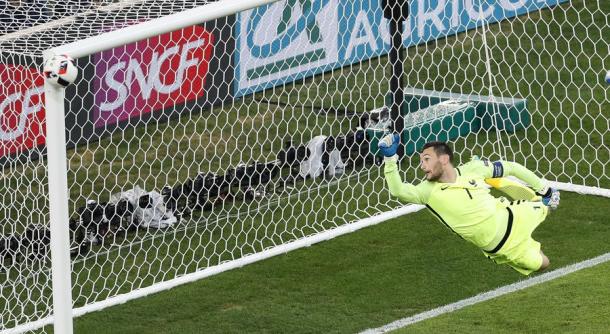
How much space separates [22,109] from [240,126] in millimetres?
2439

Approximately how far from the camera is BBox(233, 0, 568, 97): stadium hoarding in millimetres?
11750

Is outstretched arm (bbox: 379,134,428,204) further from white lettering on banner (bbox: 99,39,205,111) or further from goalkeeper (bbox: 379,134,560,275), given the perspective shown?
white lettering on banner (bbox: 99,39,205,111)

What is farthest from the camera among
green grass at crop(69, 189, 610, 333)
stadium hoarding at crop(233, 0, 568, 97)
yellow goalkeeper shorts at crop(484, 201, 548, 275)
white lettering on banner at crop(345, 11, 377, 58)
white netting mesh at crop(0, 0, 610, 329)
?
white lettering on banner at crop(345, 11, 377, 58)

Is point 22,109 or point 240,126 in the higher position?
point 22,109

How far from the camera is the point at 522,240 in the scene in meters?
8.70

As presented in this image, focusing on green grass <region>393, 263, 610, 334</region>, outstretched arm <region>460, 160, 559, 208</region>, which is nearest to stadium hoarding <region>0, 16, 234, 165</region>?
green grass <region>393, 263, 610, 334</region>

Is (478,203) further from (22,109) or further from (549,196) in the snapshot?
(22,109)

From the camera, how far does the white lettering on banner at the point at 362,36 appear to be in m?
12.1

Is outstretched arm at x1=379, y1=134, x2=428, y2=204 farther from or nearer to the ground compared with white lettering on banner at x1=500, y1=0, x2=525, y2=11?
nearer to the ground

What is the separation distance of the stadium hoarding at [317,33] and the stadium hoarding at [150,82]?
0.65ft

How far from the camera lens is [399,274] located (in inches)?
400

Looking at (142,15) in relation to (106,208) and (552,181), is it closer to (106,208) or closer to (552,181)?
(106,208)

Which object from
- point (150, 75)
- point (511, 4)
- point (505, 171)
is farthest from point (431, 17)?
point (505, 171)

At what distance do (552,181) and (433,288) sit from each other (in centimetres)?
242
